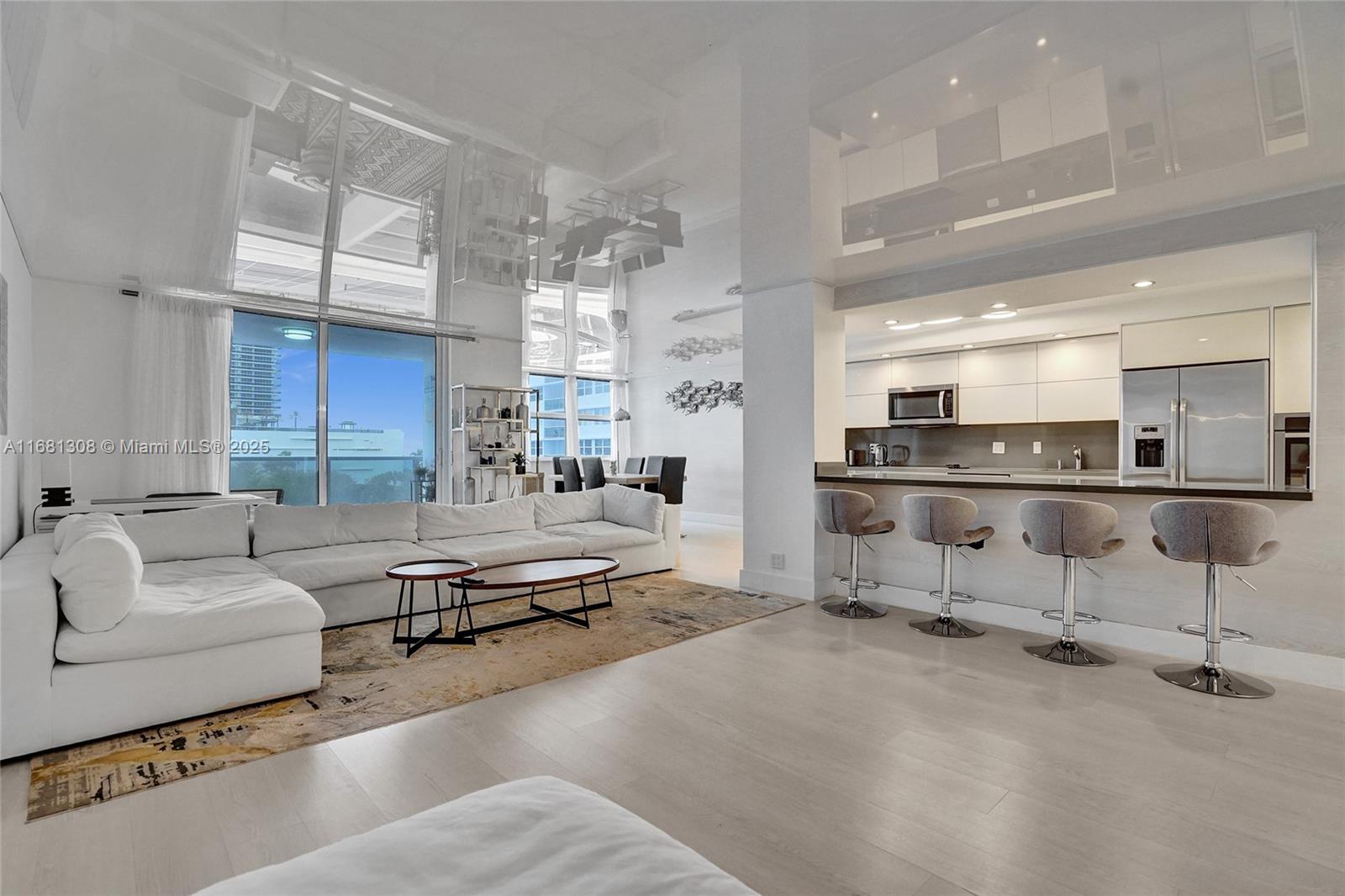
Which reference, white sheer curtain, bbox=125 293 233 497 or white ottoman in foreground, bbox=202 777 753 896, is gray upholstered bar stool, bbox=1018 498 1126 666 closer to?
white ottoman in foreground, bbox=202 777 753 896

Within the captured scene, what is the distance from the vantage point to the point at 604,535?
222 inches

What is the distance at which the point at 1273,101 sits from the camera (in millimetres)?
2629

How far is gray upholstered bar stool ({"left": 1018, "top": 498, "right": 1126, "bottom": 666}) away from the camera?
3529 millimetres

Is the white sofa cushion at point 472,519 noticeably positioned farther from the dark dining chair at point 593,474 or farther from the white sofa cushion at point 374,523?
the dark dining chair at point 593,474

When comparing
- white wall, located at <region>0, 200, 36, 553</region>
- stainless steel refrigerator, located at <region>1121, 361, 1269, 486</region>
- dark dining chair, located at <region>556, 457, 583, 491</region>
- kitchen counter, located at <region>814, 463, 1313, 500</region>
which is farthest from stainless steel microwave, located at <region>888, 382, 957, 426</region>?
white wall, located at <region>0, 200, 36, 553</region>

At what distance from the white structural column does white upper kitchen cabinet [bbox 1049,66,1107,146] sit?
1322mm

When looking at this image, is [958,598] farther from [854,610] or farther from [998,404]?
[998,404]

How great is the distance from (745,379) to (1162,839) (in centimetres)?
418

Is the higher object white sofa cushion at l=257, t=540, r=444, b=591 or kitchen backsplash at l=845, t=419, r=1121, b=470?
kitchen backsplash at l=845, t=419, r=1121, b=470

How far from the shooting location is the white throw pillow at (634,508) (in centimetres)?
603

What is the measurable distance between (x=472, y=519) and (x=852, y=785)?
4.10 meters

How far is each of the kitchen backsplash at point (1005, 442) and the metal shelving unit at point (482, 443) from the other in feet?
15.1

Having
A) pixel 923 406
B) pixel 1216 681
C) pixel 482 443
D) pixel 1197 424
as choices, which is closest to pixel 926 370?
pixel 923 406

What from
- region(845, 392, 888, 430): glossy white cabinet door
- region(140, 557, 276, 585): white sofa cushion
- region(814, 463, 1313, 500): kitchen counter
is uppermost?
region(845, 392, 888, 430): glossy white cabinet door
